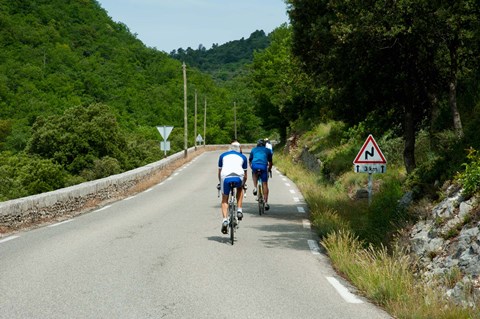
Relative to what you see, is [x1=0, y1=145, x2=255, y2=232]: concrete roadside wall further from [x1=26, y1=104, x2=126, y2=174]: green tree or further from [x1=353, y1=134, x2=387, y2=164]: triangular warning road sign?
[x1=26, y1=104, x2=126, y2=174]: green tree

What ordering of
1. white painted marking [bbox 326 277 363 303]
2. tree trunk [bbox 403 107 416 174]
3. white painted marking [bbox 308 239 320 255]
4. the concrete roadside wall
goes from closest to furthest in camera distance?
white painted marking [bbox 326 277 363 303], white painted marking [bbox 308 239 320 255], the concrete roadside wall, tree trunk [bbox 403 107 416 174]

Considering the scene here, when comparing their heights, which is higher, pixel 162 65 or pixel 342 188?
pixel 162 65

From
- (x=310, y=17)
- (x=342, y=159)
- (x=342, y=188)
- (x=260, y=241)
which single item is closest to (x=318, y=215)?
(x=260, y=241)

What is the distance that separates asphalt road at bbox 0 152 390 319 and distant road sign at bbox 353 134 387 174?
205 cm

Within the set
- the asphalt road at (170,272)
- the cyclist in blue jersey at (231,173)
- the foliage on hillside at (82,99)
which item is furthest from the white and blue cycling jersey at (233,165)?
the foliage on hillside at (82,99)

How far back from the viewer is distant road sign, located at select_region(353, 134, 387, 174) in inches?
551

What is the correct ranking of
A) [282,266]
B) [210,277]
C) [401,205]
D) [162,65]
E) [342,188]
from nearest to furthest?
[210,277], [282,266], [401,205], [342,188], [162,65]

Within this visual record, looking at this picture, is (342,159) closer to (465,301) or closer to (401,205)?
(401,205)

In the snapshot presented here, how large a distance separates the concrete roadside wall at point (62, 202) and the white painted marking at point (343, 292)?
7.19 metres

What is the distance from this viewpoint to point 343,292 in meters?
6.70

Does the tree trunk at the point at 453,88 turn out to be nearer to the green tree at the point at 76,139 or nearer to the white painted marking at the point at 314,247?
the white painted marking at the point at 314,247

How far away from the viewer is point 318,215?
12852 millimetres

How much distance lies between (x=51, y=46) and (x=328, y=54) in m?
77.5

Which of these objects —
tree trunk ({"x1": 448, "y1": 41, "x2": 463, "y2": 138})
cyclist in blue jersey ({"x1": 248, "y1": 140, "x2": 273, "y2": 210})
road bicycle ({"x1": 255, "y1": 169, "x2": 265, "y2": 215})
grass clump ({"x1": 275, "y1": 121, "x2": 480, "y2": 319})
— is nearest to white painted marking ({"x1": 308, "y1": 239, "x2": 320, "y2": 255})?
grass clump ({"x1": 275, "y1": 121, "x2": 480, "y2": 319})
